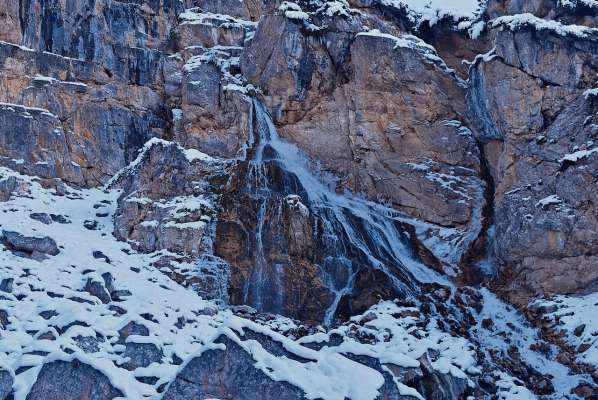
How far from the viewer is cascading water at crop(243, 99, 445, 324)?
79.9 feet

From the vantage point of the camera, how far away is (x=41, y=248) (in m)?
23.1

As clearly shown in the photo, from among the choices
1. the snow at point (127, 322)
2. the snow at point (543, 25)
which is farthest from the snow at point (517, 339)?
the snow at point (543, 25)

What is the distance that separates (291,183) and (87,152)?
882 centimetres

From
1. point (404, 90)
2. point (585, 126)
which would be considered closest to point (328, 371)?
point (585, 126)

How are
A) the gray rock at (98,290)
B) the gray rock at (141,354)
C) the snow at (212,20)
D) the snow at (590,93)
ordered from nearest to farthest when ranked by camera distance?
the gray rock at (141,354) < the gray rock at (98,290) < the snow at (590,93) < the snow at (212,20)

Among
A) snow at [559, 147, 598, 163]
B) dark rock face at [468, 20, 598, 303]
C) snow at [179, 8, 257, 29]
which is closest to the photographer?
dark rock face at [468, 20, 598, 303]

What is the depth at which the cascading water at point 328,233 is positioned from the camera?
24.4 m

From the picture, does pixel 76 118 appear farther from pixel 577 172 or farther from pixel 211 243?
pixel 577 172

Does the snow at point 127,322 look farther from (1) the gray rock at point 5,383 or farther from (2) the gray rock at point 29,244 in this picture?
(2) the gray rock at point 29,244

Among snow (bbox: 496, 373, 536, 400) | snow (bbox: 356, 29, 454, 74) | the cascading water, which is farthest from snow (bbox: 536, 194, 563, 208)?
snow (bbox: 356, 29, 454, 74)

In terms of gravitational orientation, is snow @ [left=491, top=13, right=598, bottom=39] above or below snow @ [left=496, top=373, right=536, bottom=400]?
above

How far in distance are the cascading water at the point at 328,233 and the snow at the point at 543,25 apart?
26.4 feet

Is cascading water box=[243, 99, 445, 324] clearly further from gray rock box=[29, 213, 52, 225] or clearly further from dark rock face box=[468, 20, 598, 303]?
gray rock box=[29, 213, 52, 225]

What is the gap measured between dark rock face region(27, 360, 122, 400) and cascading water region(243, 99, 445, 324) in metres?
12.1
